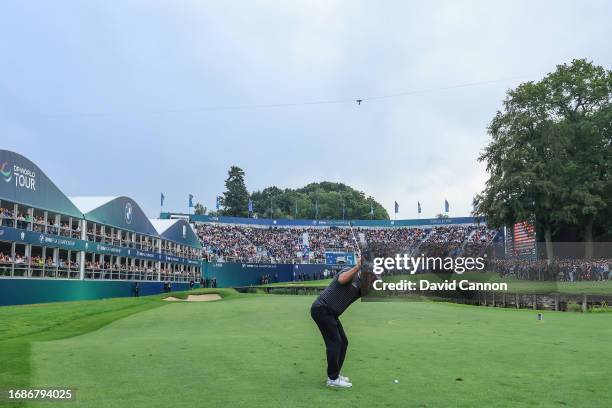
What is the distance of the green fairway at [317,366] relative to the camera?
7.10 m

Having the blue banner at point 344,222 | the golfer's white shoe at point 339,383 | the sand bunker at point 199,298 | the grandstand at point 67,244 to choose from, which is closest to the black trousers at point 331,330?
the golfer's white shoe at point 339,383

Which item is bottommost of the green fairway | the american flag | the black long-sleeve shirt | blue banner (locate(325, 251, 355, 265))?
the green fairway

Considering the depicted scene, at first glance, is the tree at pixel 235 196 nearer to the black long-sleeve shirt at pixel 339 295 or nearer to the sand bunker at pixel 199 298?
the sand bunker at pixel 199 298

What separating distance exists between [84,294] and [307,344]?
96.8ft

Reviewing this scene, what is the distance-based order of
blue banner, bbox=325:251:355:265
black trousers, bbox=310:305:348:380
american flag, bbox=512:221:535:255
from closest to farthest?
black trousers, bbox=310:305:348:380, american flag, bbox=512:221:535:255, blue banner, bbox=325:251:355:265

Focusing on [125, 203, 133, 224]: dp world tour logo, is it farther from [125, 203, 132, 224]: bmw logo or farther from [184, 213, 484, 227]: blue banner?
[184, 213, 484, 227]: blue banner

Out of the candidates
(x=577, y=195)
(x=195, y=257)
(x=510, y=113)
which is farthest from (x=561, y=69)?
(x=195, y=257)

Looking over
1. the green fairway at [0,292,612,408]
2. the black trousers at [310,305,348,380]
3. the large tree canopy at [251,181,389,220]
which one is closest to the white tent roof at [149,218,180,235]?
the green fairway at [0,292,612,408]

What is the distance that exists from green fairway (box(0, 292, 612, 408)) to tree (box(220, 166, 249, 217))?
354ft

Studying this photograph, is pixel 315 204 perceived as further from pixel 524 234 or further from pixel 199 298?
pixel 199 298

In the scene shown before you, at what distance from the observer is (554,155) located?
50.4 metres

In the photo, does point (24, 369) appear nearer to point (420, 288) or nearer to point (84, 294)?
point (420, 288)

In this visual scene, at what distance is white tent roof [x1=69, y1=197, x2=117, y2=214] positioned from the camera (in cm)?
3900

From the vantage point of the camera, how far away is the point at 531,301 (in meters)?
30.4
